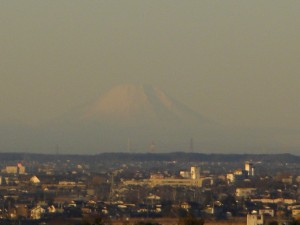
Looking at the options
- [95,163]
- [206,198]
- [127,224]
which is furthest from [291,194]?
[95,163]

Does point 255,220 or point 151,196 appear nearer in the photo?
point 255,220

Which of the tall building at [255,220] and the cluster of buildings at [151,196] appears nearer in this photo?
the tall building at [255,220]

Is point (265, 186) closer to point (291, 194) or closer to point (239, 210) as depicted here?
point (291, 194)

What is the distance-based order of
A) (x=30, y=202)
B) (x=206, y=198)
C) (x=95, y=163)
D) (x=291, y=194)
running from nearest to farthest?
(x=30, y=202), (x=206, y=198), (x=291, y=194), (x=95, y=163)

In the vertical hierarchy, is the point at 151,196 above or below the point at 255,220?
above

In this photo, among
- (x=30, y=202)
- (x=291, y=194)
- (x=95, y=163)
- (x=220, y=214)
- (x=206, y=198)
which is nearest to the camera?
(x=220, y=214)

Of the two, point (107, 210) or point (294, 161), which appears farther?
point (294, 161)

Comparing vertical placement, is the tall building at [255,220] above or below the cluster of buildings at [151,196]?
below

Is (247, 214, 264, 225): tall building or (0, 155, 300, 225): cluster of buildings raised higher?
(0, 155, 300, 225): cluster of buildings

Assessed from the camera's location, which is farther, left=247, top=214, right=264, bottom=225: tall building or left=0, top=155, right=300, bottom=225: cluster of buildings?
left=0, top=155, right=300, bottom=225: cluster of buildings

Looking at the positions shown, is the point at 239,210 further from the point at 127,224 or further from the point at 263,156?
the point at 263,156

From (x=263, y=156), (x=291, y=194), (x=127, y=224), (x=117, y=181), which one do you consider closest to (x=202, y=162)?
(x=263, y=156)
